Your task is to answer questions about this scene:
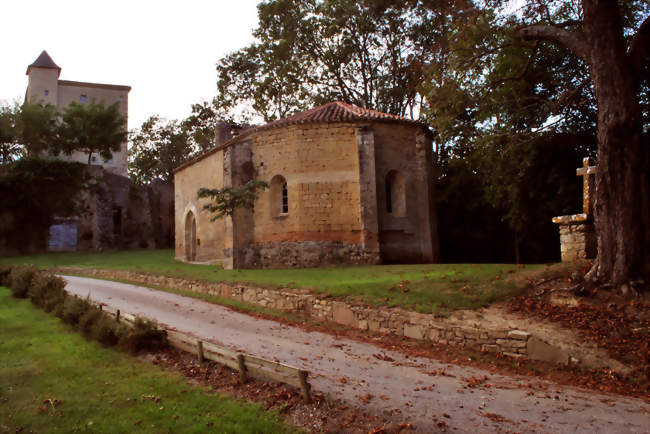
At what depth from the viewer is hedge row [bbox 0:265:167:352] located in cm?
916

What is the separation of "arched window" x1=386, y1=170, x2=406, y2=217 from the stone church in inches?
1.8

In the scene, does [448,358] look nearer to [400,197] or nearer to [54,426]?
[54,426]

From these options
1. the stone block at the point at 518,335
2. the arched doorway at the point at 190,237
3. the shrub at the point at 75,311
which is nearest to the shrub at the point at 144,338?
the shrub at the point at 75,311

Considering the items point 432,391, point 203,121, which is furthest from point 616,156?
point 203,121

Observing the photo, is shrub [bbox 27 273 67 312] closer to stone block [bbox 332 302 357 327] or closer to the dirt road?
the dirt road

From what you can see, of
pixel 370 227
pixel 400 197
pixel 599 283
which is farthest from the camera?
pixel 400 197

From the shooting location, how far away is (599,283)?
9.39 metres

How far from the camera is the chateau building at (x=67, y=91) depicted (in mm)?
48844

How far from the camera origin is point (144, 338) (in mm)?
9156

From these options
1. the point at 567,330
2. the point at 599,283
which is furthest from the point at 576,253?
the point at 567,330

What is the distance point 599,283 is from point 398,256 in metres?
10.8

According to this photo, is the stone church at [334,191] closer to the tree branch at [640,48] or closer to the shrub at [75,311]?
the shrub at [75,311]

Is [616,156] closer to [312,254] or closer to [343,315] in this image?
[343,315]

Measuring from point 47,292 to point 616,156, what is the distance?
1603 cm
